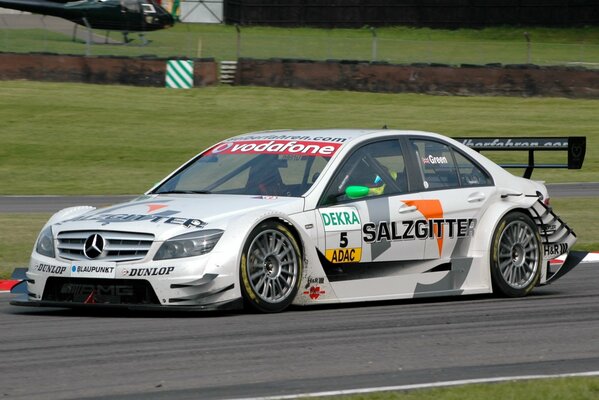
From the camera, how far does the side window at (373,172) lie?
9.08 m

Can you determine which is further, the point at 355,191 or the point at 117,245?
the point at 355,191

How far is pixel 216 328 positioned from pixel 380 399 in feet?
7.67

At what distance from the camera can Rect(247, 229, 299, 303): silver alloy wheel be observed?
831cm

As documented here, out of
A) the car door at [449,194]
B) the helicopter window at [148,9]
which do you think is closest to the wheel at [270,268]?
the car door at [449,194]

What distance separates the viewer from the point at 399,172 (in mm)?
9570

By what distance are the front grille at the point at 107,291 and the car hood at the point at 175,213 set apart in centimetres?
35

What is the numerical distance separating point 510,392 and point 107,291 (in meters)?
3.33

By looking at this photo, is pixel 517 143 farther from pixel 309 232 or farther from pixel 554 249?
pixel 309 232

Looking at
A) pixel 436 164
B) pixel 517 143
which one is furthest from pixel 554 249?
pixel 436 164

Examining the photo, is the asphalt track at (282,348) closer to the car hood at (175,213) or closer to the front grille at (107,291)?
the front grille at (107,291)

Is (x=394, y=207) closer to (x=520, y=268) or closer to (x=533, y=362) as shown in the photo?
(x=520, y=268)

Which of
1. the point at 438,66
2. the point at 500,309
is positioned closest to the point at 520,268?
the point at 500,309

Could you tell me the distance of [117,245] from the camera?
8.21 metres

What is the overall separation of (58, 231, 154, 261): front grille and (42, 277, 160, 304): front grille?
159mm
